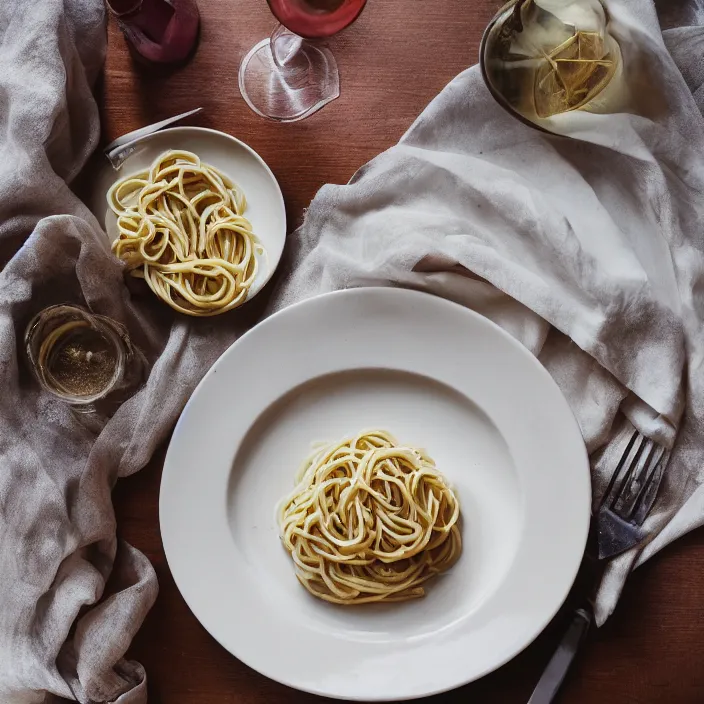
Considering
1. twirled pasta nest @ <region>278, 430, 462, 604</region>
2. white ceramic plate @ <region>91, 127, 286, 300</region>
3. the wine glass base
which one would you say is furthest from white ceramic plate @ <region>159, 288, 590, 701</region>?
the wine glass base

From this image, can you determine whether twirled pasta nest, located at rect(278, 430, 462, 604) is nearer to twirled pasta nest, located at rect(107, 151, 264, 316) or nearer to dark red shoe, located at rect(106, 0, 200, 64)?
twirled pasta nest, located at rect(107, 151, 264, 316)

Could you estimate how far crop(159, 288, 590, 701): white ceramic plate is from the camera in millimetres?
1116

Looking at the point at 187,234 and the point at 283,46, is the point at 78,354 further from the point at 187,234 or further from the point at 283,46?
the point at 283,46

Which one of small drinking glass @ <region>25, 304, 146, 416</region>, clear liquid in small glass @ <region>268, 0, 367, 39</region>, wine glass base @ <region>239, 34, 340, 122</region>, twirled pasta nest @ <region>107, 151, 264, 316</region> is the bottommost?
small drinking glass @ <region>25, 304, 146, 416</region>

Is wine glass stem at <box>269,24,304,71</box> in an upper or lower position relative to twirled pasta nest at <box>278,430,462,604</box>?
upper

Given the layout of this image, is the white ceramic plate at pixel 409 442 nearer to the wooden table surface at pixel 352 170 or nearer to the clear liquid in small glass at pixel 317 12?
the wooden table surface at pixel 352 170

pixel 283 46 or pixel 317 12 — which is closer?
pixel 317 12

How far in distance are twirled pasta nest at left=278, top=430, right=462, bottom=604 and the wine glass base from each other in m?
0.52

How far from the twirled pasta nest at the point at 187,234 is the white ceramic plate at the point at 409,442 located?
3.9 inches

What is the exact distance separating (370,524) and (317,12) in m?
0.73

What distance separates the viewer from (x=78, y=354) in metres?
1.16

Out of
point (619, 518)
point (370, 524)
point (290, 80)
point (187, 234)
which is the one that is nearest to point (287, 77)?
point (290, 80)

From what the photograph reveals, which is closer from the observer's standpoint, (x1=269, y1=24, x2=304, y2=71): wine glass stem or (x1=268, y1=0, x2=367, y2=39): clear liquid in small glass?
(x1=268, y1=0, x2=367, y2=39): clear liquid in small glass

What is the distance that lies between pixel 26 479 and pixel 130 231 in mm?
386
